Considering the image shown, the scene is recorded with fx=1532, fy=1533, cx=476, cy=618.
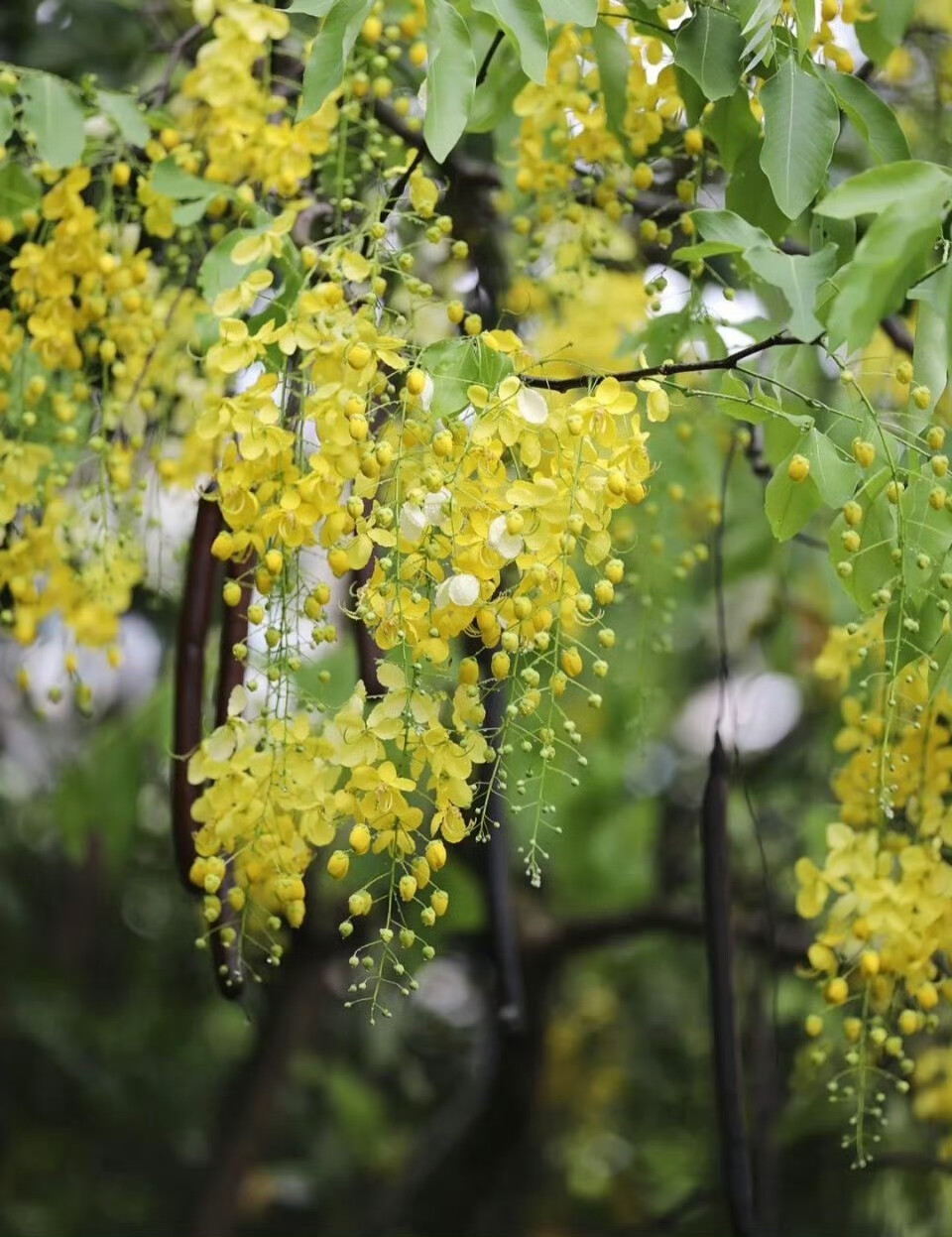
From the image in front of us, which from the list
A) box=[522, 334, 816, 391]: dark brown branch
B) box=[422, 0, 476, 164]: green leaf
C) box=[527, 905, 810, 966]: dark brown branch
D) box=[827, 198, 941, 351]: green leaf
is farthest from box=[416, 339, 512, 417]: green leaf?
box=[527, 905, 810, 966]: dark brown branch

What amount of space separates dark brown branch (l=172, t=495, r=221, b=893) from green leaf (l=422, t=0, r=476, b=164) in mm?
388

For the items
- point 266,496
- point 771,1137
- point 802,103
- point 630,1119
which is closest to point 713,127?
point 802,103

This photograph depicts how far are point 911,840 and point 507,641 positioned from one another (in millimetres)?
645

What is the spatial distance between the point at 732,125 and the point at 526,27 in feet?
0.85

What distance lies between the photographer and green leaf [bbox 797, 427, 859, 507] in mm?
1045

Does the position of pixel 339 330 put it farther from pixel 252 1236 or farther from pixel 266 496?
pixel 252 1236

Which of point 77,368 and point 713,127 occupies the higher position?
point 713,127

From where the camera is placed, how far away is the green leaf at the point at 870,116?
46.0 inches

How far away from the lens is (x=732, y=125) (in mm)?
1263

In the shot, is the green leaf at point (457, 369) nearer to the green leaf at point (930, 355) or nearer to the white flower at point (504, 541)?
the white flower at point (504, 541)

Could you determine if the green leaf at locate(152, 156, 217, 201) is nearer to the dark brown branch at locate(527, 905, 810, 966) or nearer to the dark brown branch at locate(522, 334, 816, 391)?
the dark brown branch at locate(522, 334, 816, 391)

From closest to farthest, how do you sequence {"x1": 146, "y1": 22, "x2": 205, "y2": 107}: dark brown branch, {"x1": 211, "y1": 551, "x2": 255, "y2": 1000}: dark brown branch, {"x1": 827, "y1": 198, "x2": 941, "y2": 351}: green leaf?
{"x1": 827, "y1": 198, "x2": 941, "y2": 351}: green leaf < {"x1": 211, "y1": 551, "x2": 255, "y2": 1000}: dark brown branch < {"x1": 146, "y1": 22, "x2": 205, "y2": 107}: dark brown branch

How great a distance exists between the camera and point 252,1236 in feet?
11.8

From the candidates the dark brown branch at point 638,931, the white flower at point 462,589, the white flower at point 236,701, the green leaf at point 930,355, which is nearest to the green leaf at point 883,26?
the green leaf at point 930,355
